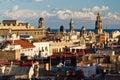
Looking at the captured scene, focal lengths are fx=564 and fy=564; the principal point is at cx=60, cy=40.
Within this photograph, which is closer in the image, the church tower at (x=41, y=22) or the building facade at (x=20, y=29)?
the building facade at (x=20, y=29)

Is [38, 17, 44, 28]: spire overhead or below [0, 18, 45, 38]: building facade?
overhead

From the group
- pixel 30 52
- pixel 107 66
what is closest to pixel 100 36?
pixel 30 52

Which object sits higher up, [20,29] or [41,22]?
[41,22]

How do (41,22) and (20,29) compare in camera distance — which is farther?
(41,22)

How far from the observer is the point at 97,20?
14338 cm

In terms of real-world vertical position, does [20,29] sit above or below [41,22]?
below

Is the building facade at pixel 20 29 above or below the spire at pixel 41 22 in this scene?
below

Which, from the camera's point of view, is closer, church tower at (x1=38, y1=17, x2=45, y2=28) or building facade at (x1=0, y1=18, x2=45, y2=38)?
building facade at (x1=0, y1=18, x2=45, y2=38)

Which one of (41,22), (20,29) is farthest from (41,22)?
(20,29)

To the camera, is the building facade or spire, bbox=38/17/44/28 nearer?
the building facade

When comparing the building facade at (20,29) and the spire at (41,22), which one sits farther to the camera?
the spire at (41,22)

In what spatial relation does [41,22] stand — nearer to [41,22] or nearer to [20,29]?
[41,22]

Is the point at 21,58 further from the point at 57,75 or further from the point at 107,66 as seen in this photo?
the point at 57,75

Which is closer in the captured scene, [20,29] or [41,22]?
[20,29]
